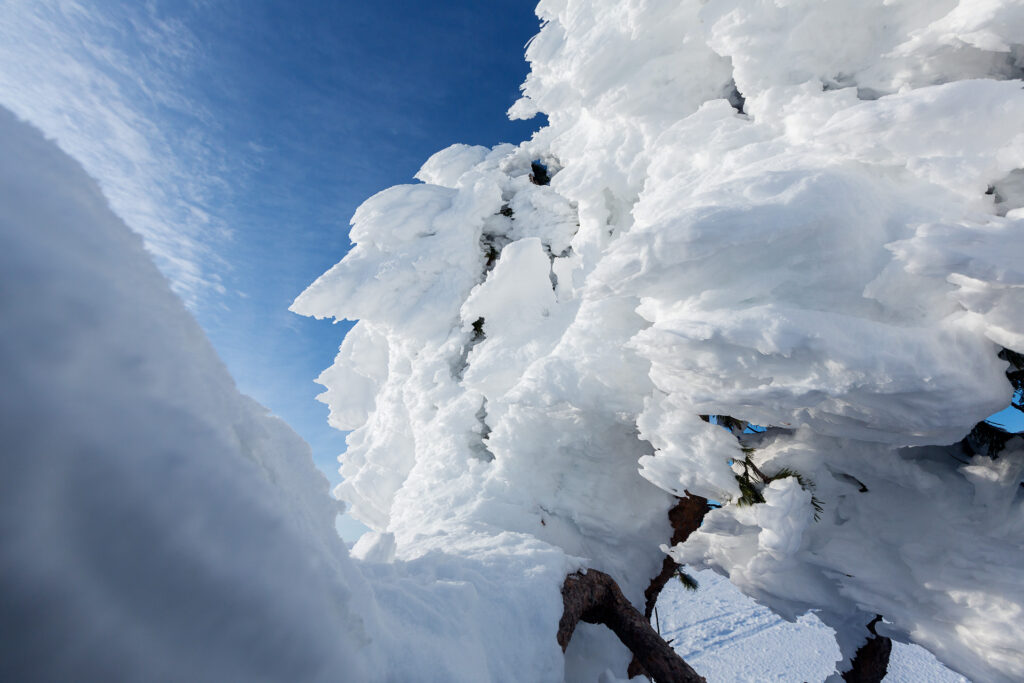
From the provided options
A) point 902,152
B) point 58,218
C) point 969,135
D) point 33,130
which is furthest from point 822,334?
point 33,130

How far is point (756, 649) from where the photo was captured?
17.3 meters

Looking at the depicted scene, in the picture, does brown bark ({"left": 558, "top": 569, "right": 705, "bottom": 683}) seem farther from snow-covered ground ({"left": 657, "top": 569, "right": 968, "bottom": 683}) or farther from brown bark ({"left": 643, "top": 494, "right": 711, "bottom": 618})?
snow-covered ground ({"left": 657, "top": 569, "right": 968, "bottom": 683})

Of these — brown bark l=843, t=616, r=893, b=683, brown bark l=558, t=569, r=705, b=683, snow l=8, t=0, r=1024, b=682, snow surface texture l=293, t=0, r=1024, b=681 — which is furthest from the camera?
brown bark l=843, t=616, r=893, b=683

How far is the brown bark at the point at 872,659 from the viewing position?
5469mm

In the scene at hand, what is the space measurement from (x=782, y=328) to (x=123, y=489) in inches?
139

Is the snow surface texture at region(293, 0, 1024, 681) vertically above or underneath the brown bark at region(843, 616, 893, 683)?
above

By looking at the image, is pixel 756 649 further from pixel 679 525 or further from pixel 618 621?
pixel 618 621

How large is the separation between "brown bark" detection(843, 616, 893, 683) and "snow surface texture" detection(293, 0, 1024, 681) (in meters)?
0.13

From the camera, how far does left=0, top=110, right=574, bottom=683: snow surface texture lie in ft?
3.03

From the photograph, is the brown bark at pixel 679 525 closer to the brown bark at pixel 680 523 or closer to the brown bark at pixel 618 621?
the brown bark at pixel 680 523

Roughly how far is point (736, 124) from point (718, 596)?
29.7 meters

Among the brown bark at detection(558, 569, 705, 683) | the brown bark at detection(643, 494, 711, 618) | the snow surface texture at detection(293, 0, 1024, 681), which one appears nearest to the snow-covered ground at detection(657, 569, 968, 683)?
the brown bark at detection(643, 494, 711, 618)

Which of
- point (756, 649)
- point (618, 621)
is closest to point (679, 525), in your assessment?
point (618, 621)

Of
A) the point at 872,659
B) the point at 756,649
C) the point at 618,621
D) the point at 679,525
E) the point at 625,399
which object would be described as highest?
the point at 625,399
